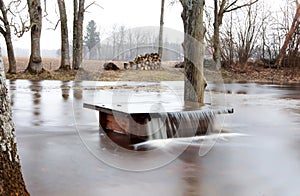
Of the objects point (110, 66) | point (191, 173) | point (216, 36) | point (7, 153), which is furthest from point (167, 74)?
point (7, 153)

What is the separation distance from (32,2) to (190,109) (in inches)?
547

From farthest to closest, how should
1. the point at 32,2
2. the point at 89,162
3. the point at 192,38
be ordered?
the point at 32,2 < the point at 192,38 < the point at 89,162

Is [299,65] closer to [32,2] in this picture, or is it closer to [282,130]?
[32,2]

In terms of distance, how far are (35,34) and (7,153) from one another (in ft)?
50.0

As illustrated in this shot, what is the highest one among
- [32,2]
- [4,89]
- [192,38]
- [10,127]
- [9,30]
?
[32,2]

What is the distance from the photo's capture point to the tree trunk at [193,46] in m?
6.15

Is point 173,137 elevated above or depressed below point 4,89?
below

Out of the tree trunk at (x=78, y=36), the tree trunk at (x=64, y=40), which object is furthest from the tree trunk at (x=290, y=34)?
the tree trunk at (x=64, y=40)

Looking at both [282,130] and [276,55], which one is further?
[276,55]

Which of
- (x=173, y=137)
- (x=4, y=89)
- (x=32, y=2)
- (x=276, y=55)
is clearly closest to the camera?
(x=4, y=89)

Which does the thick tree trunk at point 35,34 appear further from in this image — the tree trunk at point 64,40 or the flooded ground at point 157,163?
the flooded ground at point 157,163

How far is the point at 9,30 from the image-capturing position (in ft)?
57.9

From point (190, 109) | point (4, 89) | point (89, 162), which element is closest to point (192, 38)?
point (190, 109)

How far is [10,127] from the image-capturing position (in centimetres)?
219
